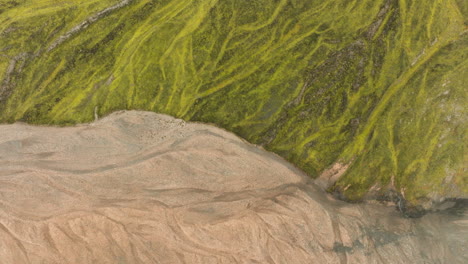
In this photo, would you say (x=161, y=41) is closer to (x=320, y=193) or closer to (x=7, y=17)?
(x=7, y=17)

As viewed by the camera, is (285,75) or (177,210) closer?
(177,210)

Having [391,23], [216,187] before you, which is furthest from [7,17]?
[391,23]

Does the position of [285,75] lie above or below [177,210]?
above

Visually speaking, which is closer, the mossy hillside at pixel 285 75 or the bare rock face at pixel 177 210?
the bare rock face at pixel 177 210

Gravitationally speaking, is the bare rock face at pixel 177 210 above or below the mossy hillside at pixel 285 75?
below
